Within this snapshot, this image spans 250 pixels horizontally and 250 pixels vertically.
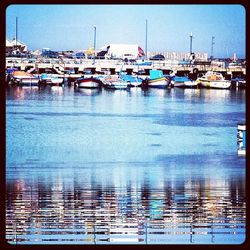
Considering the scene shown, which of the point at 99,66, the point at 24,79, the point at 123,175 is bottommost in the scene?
the point at 123,175

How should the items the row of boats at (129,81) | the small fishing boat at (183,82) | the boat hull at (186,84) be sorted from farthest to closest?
the boat hull at (186,84)
the small fishing boat at (183,82)
the row of boats at (129,81)

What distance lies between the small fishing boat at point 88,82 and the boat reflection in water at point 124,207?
361 inches

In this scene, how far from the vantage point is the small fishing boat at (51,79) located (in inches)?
575

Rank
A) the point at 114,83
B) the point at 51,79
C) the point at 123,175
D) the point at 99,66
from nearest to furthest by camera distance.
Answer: the point at 123,175 < the point at 99,66 < the point at 51,79 < the point at 114,83

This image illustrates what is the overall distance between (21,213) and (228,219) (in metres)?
1.01

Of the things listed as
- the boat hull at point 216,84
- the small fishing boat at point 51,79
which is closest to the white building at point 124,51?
the small fishing boat at point 51,79

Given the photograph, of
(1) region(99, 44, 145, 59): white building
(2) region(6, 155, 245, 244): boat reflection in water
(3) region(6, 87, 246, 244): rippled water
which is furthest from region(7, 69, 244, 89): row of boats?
(2) region(6, 155, 245, 244): boat reflection in water

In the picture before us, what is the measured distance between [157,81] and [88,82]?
1592 millimetres

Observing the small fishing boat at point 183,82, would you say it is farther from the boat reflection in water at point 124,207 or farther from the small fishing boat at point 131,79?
the boat reflection in water at point 124,207

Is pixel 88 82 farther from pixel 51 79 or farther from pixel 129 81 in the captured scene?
pixel 129 81

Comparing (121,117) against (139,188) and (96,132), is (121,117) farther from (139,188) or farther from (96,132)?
(139,188)

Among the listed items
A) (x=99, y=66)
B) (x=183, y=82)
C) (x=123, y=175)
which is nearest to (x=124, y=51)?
(x=99, y=66)

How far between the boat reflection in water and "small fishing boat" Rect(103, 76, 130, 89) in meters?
9.00

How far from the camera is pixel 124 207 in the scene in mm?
3496
